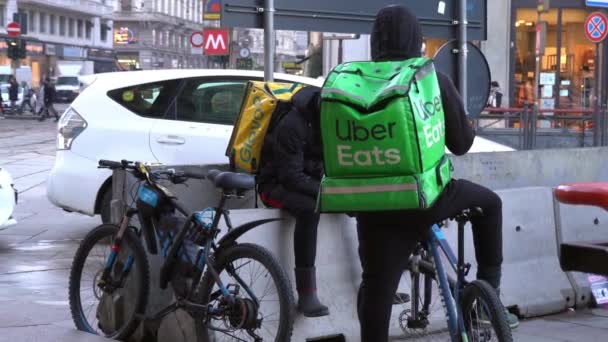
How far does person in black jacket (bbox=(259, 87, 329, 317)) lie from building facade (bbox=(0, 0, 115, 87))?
212ft

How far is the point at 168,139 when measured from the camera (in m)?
9.96

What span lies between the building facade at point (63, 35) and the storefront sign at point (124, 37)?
3.70 metres

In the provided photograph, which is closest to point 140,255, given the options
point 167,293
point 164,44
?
point 167,293

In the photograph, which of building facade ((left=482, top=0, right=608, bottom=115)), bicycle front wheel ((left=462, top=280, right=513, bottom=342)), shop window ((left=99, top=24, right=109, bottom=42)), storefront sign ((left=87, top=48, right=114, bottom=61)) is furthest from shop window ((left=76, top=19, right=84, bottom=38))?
bicycle front wheel ((left=462, top=280, right=513, bottom=342))

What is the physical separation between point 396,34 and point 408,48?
0.25ft

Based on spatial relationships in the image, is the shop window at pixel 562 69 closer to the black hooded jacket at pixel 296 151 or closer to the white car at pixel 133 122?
the white car at pixel 133 122

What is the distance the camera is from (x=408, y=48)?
4.37 metres

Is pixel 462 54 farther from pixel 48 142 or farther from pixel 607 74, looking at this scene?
pixel 607 74

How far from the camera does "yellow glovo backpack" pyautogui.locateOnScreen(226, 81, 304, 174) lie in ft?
19.4

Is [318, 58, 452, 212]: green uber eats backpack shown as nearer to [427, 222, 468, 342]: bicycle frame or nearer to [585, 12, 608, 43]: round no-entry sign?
[427, 222, 468, 342]: bicycle frame

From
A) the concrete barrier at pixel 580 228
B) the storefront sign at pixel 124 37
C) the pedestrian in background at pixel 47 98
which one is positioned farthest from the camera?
the storefront sign at pixel 124 37

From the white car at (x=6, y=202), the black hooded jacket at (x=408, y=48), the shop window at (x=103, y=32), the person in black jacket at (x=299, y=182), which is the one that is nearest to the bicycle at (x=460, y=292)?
the black hooded jacket at (x=408, y=48)

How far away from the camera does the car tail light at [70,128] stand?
10258mm

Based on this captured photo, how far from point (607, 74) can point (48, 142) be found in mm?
15521
